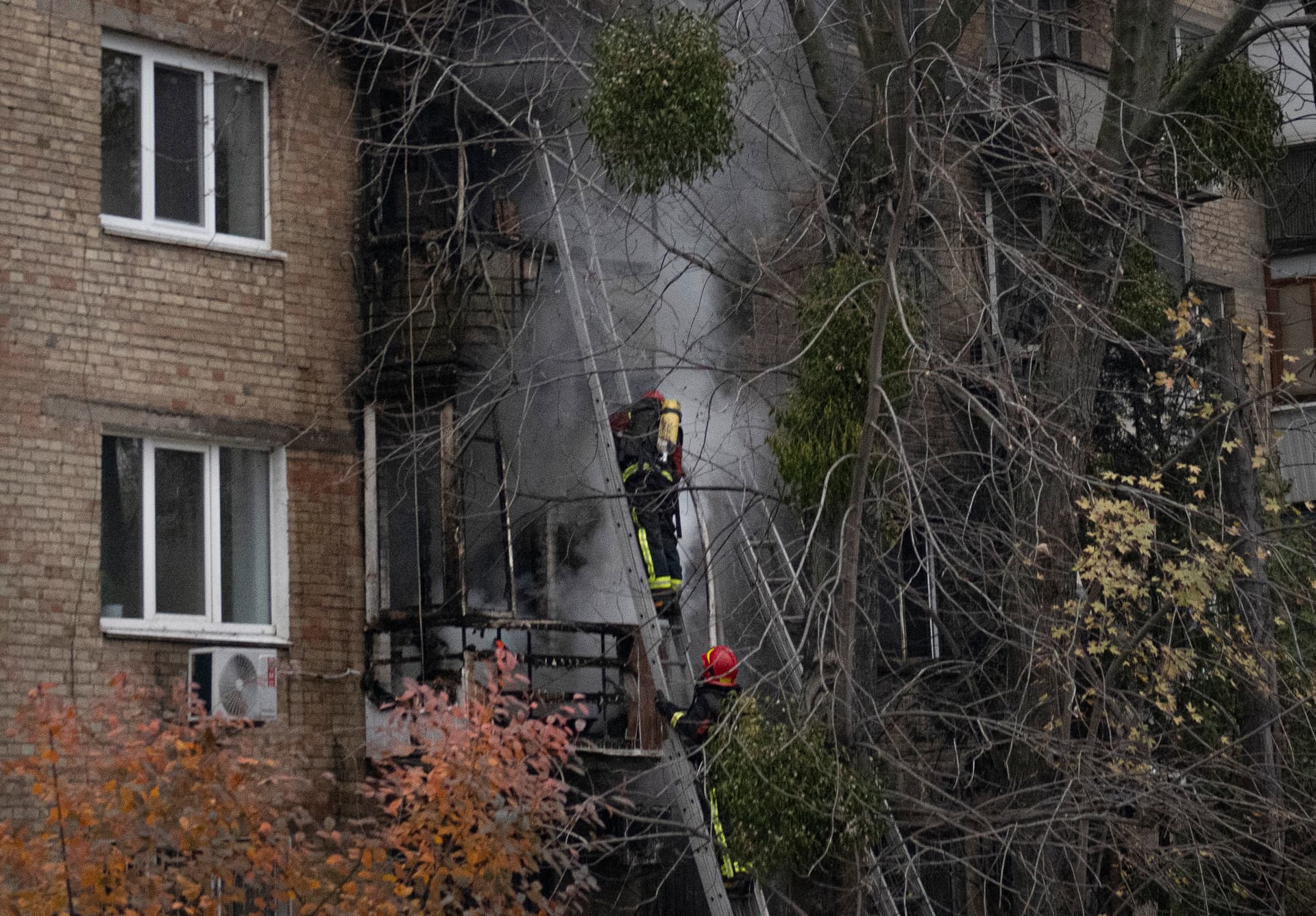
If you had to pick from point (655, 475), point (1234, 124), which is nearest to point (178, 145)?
point (655, 475)

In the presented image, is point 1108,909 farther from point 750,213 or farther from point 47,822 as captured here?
point 47,822

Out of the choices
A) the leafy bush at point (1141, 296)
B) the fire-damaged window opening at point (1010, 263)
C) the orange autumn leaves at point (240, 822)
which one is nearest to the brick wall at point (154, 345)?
the orange autumn leaves at point (240, 822)

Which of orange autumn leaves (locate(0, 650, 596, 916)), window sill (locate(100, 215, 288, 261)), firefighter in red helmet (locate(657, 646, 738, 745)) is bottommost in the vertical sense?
orange autumn leaves (locate(0, 650, 596, 916))

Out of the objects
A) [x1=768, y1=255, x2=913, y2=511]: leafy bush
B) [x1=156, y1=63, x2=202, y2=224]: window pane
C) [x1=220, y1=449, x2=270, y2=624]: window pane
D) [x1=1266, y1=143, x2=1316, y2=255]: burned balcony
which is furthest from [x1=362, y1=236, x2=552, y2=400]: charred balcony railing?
[x1=1266, y1=143, x2=1316, y2=255]: burned balcony

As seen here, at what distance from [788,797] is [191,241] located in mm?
5815

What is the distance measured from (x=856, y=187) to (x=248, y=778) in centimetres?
529

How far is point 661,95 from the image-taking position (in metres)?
10.9

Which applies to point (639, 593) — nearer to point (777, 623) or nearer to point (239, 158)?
point (777, 623)

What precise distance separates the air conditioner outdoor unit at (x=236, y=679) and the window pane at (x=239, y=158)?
303cm

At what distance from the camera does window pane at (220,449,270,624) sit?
43.4 feet

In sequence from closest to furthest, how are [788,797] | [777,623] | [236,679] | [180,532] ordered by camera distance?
[788,797] < [236,679] < [777,623] < [180,532]

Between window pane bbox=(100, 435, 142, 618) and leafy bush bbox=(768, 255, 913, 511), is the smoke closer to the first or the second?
leafy bush bbox=(768, 255, 913, 511)

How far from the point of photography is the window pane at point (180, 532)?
12.9m

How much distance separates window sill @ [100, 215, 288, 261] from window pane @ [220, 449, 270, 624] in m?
1.36
